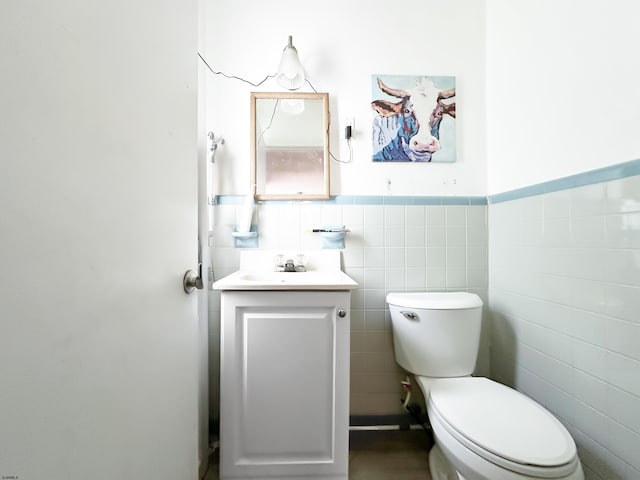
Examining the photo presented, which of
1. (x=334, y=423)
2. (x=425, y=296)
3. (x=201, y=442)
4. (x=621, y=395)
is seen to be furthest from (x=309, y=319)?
(x=621, y=395)

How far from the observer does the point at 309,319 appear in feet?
3.30

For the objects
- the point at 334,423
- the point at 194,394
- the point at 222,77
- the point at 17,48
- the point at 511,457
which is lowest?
the point at 334,423

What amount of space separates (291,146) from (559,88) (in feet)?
3.79

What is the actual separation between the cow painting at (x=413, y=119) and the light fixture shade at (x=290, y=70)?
407 millimetres

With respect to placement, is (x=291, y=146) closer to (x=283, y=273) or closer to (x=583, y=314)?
(x=283, y=273)

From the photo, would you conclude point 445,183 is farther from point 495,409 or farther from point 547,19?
point 495,409

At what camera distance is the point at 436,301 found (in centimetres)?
118

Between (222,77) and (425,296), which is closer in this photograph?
(425,296)

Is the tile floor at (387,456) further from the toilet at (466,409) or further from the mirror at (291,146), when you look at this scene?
the mirror at (291,146)

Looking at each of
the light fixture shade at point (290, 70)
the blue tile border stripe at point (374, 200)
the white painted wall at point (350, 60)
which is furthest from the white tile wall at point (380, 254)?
the light fixture shade at point (290, 70)

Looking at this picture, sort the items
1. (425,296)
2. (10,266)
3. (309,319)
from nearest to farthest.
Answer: (10,266), (309,319), (425,296)

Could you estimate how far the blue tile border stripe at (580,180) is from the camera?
0.81 metres

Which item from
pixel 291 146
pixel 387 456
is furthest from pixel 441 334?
pixel 291 146

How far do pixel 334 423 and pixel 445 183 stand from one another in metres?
1.26
